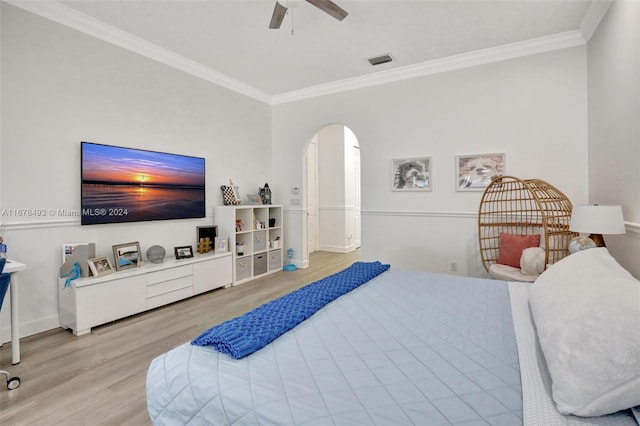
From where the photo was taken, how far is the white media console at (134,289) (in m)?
2.78

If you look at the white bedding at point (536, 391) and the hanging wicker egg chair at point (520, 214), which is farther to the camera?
the hanging wicker egg chair at point (520, 214)

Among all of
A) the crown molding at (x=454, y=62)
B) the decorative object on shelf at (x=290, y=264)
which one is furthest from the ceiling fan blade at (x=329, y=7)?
the decorative object on shelf at (x=290, y=264)

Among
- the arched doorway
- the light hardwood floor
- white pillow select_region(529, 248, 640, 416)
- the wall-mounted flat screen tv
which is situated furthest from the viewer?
the arched doorway

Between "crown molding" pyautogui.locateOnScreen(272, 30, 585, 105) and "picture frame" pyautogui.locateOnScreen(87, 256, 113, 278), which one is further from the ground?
"crown molding" pyautogui.locateOnScreen(272, 30, 585, 105)

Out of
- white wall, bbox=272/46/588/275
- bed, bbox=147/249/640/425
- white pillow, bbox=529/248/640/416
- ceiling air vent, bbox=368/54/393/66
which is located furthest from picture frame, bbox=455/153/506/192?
white pillow, bbox=529/248/640/416

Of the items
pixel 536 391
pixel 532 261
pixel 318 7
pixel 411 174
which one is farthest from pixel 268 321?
pixel 411 174

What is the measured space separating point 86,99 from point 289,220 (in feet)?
10.3

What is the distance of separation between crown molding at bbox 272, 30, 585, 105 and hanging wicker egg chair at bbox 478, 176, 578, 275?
4.75ft

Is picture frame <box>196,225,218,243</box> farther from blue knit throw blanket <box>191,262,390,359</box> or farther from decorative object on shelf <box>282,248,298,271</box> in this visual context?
blue knit throw blanket <box>191,262,390,359</box>

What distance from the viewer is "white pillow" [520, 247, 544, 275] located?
9.80 feet

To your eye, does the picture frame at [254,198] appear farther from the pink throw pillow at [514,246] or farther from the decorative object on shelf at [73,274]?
the pink throw pillow at [514,246]

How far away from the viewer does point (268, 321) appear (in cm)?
145

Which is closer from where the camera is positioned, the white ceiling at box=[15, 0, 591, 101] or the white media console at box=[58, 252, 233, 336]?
the white media console at box=[58, 252, 233, 336]

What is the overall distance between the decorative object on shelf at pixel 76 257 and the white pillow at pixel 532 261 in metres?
4.05
